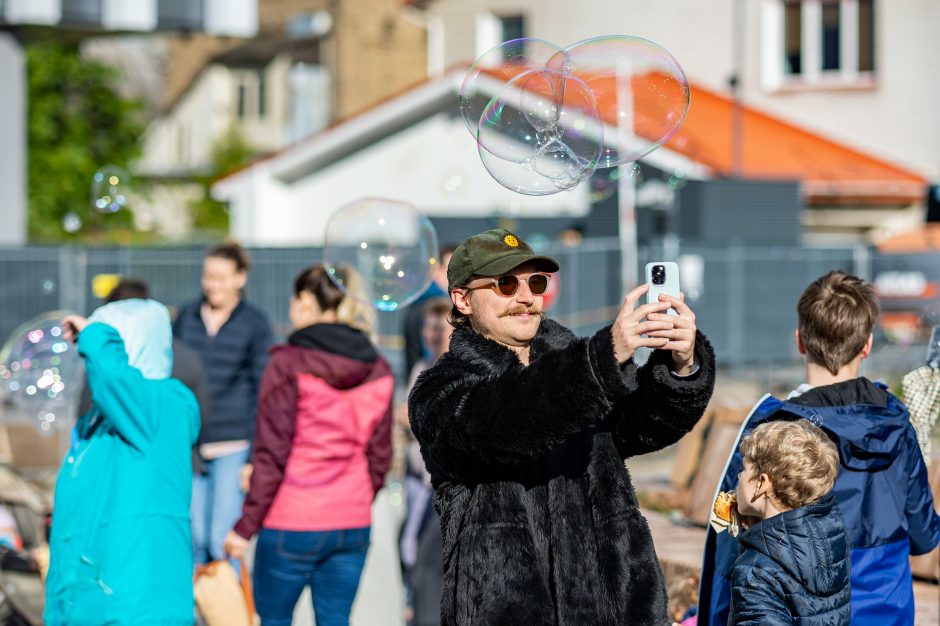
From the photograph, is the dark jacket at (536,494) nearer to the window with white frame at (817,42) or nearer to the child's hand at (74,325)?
the child's hand at (74,325)

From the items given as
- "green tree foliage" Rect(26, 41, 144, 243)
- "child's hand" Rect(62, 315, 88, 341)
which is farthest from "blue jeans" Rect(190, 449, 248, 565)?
"green tree foliage" Rect(26, 41, 144, 243)

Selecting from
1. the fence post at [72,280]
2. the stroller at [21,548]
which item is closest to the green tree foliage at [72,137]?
the fence post at [72,280]

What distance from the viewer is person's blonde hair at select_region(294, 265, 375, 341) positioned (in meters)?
5.79

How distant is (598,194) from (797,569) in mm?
4737

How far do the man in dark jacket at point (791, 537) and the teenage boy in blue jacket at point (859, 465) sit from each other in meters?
0.16

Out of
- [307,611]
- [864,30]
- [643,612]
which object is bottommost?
[307,611]

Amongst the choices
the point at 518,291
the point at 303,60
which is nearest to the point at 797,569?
the point at 518,291

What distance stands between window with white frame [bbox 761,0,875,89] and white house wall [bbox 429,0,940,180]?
35cm

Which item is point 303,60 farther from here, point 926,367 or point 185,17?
point 926,367

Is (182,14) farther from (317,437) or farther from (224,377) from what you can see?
(317,437)

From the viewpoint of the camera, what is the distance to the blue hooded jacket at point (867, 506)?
3.81 meters

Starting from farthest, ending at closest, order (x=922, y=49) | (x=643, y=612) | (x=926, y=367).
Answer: (x=922, y=49) → (x=926, y=367) → (x=643, y=612)

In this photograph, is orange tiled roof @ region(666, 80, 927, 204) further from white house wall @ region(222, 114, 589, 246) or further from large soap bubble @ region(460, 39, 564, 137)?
large soap bubble @ region(460, 39, 564, 137)

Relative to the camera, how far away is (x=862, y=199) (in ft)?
79.2
